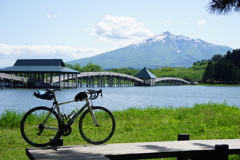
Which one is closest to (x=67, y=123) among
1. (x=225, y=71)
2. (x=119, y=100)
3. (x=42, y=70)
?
(x=119, y=100)

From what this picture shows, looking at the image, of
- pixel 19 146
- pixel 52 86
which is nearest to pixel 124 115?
pixel 19 146

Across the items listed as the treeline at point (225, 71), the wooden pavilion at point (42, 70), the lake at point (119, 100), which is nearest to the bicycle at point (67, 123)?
the lake at point (119, 100)

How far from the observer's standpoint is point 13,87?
53.5 m

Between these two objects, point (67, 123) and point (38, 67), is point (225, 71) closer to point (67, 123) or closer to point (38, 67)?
point (38, 67)

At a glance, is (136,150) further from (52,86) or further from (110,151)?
(52,86)

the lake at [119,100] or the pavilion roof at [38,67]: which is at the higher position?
the pavilion roof at [38,67]

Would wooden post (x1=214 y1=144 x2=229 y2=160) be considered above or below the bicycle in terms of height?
below

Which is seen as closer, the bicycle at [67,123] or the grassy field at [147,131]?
the bicycle at [67,123]

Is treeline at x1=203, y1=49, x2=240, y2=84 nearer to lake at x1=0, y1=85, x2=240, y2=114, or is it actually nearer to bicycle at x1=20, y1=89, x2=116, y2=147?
lake at x1=0, y1=85, x2=240, y2=114

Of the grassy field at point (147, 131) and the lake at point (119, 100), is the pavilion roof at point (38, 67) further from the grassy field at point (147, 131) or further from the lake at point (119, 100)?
the grassy field at point (147, 131)

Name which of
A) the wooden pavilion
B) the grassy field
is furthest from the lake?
A: the wooden pavilion

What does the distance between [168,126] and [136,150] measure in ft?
15.5

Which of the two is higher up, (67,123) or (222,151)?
(67,123)

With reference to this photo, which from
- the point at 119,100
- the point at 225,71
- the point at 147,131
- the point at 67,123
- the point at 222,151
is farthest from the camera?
the point at 225,71
